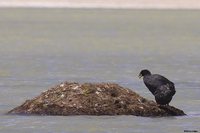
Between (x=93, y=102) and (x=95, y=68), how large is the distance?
1270cm

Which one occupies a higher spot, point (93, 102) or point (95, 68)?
point (95, 68)

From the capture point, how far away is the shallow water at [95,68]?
19.4 metres

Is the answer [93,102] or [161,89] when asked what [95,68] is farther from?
[93,102]

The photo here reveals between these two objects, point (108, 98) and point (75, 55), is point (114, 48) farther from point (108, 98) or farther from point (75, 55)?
point (108, 98)

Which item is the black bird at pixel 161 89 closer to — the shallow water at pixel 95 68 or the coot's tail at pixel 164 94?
the coot's tail at pixel 164 94

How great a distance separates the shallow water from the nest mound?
130 millimetres

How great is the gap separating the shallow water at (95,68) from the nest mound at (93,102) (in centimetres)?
13

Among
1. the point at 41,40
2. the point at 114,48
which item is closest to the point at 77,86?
the point at 114,48

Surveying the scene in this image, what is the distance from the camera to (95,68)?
32.4m

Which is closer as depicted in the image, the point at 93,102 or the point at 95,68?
the point at 93,102
